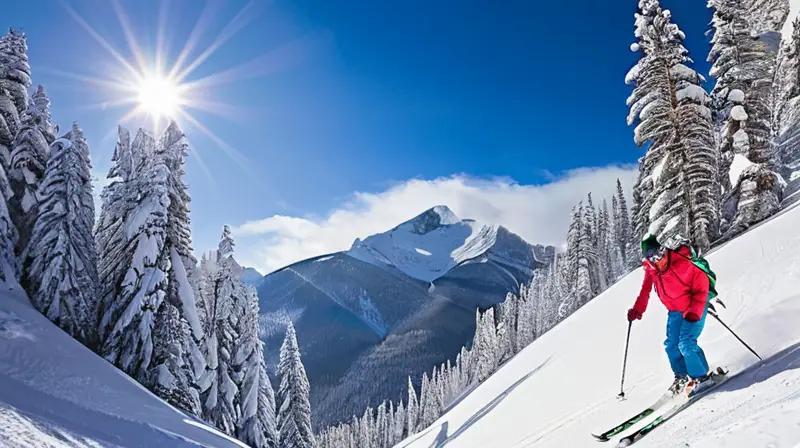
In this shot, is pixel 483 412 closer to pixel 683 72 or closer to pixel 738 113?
pixel 683 72

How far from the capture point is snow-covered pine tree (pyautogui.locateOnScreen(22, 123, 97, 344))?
16.0 m

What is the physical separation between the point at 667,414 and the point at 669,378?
1.62 metres

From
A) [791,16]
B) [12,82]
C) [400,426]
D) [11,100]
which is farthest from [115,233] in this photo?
[400,426]

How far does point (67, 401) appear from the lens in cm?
852

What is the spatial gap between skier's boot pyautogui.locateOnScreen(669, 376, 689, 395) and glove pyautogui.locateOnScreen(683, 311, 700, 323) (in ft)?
2.56

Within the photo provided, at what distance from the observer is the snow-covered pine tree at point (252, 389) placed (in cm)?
2388

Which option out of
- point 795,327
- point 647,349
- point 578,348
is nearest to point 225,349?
point 578,348

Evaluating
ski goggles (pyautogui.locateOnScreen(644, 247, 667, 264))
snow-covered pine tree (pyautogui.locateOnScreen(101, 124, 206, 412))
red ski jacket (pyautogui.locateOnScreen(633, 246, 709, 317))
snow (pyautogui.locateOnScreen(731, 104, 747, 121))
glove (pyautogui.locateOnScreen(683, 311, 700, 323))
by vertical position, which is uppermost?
snow (pyautogui.locateOnScreen(731, 104, 747, 121))

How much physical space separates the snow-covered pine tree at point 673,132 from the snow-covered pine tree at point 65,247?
2254cm

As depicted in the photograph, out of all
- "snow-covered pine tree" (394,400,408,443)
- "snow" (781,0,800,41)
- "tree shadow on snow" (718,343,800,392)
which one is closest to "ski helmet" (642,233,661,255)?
"tree shadow on snow" (718,343,800,392)

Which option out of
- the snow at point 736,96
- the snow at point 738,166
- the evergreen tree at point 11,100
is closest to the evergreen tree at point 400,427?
the snow at point 738,166

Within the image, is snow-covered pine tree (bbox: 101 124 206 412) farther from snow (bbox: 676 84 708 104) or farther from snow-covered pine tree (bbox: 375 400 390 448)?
snow-covered pine tree (bbox: 375 400 390 448)

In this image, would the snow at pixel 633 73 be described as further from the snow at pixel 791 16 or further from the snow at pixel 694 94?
the snow at pixel 791 16

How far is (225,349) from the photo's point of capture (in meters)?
24.1
